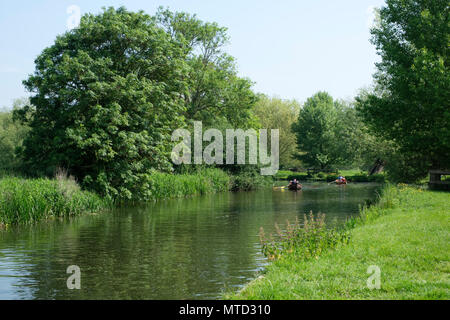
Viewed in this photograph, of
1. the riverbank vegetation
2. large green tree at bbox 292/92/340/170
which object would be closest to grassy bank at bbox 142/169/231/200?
the riverbank vegetation

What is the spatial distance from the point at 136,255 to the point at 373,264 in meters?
7.06

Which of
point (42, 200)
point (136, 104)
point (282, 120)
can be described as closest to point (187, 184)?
point (136, 104)

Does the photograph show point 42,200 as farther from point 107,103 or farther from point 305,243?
point 305,243

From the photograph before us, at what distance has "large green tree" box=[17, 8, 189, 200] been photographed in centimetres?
2622

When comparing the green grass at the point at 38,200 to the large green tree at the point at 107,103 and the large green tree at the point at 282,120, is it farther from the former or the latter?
the large green tree at the point at 282,120

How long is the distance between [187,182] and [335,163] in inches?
1880

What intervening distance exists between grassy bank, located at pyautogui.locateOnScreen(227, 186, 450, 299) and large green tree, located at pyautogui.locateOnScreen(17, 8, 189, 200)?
16.7m

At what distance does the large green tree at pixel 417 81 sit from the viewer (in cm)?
2872

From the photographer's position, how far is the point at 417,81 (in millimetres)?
30359

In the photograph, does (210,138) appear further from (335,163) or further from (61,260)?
(335,163)

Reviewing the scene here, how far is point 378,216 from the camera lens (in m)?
17.8

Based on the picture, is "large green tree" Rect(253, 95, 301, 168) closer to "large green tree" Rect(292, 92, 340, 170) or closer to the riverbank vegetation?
"large green tree" Rect(292, 92, 340, 170)

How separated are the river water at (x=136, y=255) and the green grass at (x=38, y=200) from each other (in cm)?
81
